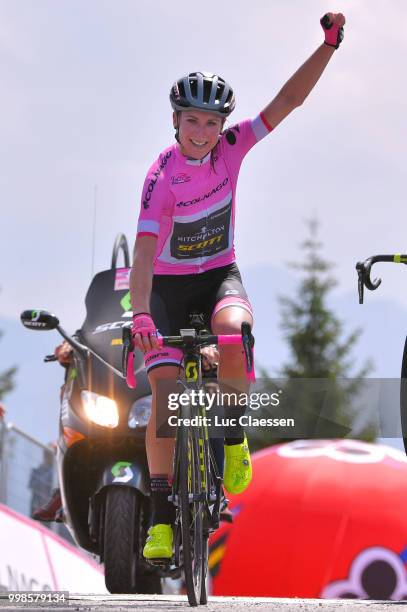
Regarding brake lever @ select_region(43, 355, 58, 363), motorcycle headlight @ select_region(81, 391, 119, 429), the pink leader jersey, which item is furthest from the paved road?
brake lever @ select_region(43, 355, 58, 363)

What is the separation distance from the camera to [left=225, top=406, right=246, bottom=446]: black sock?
7.36 metres

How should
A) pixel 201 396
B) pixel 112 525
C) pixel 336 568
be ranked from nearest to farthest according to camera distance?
pixel 201 396
pixel 112 525
pixel 336 568

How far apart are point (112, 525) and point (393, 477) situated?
10.0 metres

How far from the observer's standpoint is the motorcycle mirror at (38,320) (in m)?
8.58

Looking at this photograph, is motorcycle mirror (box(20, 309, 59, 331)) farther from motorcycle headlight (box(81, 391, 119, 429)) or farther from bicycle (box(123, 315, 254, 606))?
bicycle (box(123, 315, 254, 606))

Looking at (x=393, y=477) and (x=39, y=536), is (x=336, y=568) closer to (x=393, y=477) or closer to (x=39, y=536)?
(x=393, y=477)

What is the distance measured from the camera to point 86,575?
43.5ft

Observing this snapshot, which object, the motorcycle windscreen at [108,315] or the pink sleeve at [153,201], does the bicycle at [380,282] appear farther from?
the motorcycle windscreen at [108,315]

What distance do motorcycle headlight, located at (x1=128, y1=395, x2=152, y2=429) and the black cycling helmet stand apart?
236 centimetres

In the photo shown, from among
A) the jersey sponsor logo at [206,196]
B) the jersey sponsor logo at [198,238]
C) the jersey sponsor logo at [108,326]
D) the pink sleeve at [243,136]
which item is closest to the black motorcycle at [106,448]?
the jersey sponsor logo at [108,326]

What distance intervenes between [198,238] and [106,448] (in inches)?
87.2

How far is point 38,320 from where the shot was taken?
8.59 meters

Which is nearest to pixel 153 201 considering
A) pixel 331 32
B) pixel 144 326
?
pixel 144 326

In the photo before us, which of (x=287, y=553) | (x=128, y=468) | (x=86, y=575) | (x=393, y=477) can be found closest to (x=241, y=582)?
(x=287, y=553)
